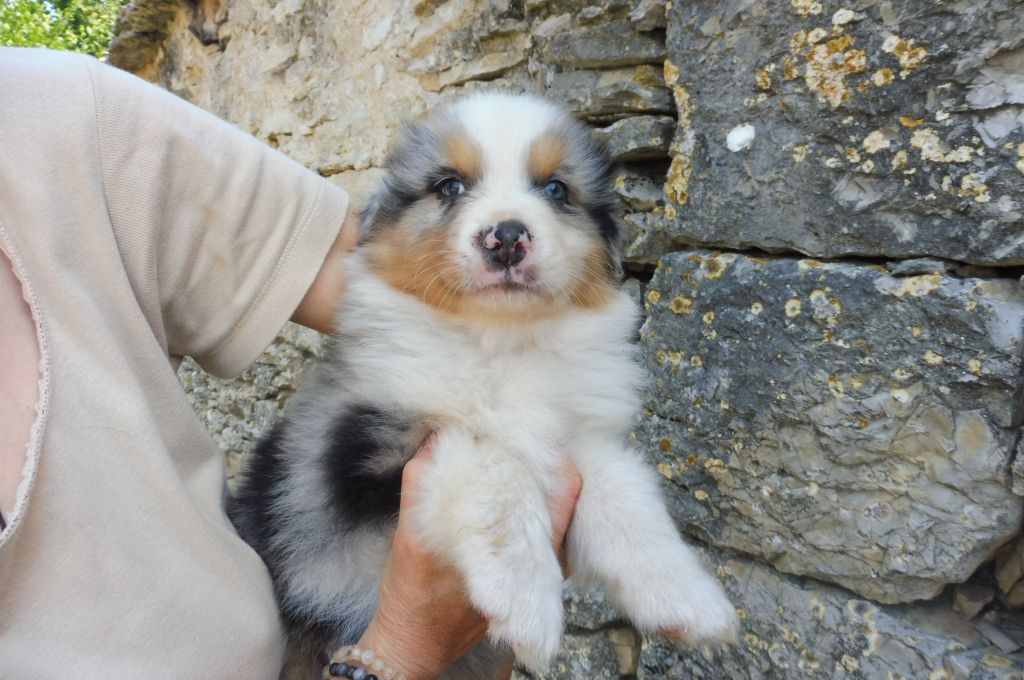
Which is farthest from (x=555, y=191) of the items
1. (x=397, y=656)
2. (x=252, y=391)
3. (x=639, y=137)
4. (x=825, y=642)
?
(x=252, y=391)

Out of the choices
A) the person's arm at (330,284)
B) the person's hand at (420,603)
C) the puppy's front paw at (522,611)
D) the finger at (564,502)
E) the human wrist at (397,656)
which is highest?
the person's arm at (330,284)

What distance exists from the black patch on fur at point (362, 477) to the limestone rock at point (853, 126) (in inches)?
39.7

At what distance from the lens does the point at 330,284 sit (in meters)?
1.85

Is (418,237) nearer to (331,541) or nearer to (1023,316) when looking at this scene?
(331,541)

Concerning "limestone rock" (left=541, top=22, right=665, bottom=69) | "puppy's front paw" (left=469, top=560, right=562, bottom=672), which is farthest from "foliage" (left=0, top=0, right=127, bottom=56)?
"puppy's front paw" (left=469, top=560, right=562, bottom=672)

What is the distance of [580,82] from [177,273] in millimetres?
1356

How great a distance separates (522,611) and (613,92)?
1554mm

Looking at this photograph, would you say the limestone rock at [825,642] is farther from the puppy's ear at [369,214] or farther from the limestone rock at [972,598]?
the puppy's ear at [369,214]

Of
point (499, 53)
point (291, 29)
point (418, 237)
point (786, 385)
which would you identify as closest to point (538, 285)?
point (418, 237)

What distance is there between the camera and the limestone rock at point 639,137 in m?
2.11

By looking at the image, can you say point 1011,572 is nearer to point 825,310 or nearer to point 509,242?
point 825,310

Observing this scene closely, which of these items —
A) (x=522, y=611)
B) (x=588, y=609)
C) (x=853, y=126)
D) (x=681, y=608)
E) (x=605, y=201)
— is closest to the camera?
(x=522, y=611)

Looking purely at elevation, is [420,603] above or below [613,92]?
below

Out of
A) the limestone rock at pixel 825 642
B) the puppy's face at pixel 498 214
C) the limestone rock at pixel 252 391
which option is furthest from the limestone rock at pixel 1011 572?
the limestone rock at pixel 252 391
